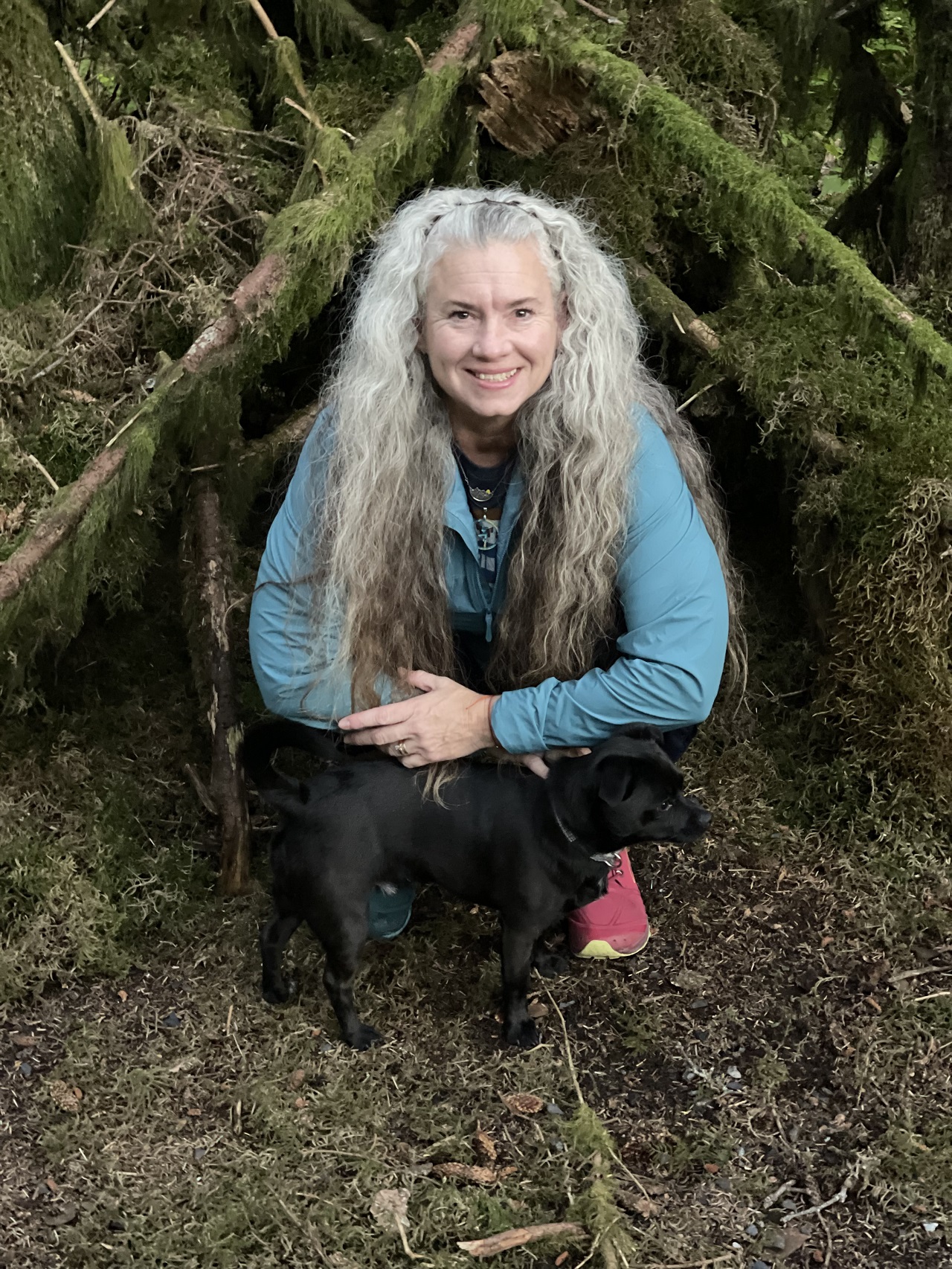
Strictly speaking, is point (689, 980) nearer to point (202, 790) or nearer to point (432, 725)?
point (432, 725)

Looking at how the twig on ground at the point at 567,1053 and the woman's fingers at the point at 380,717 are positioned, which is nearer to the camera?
the twig on ground at the point at 567,1053

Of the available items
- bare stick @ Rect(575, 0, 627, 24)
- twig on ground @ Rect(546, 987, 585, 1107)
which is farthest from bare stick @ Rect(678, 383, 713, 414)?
twig on ground @ Rect(546, 987, 585, 1107)

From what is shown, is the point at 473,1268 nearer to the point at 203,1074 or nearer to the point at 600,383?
the point at 203,1074

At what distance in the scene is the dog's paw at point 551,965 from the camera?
10.7ft

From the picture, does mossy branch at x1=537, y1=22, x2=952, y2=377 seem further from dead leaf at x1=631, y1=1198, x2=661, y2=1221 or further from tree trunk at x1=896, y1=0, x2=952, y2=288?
dead leaf at x1=631, y1=1198, x2=661, y2=1221

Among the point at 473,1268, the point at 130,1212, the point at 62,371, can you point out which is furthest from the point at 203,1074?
the point at 62,371

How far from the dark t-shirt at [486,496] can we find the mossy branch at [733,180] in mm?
1157

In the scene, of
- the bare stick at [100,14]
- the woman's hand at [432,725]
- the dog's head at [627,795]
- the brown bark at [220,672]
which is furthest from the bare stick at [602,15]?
the dog's head at [627,795]

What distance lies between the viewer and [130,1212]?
2.54m

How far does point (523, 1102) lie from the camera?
2826 mm

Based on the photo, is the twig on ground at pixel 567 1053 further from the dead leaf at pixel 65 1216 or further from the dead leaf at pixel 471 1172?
the dead leaf at pixel 65 1216

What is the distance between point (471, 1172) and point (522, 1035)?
45 cm

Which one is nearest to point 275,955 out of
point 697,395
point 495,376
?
point 495,376

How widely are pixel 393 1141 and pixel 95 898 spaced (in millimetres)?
1300
